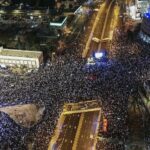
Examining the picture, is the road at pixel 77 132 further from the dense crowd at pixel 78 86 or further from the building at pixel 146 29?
the building at pixel 146 29

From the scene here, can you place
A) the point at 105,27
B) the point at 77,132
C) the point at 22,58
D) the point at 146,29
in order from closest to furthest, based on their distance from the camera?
the point at 77,132 → the point at 22,58 → the point at 146,29 → the point at 105,27

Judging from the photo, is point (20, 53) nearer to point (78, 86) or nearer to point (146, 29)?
point (78, 86)

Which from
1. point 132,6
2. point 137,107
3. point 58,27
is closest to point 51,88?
point 137,107

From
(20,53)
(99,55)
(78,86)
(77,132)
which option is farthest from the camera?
(20,53)

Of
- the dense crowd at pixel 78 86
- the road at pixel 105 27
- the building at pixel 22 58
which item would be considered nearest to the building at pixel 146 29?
the dense crowd at pixel 78 86

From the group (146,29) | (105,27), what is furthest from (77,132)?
(105,27)

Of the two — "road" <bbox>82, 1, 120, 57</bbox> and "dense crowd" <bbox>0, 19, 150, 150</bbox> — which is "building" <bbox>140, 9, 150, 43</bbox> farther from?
"road" <bbox>82, 1, 120, 57</bbox>

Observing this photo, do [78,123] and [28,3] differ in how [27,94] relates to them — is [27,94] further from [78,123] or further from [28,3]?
[28,3]

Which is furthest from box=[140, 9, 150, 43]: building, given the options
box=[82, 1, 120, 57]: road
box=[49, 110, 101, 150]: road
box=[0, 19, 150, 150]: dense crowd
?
box=[49, 110, 101, 150]: road
